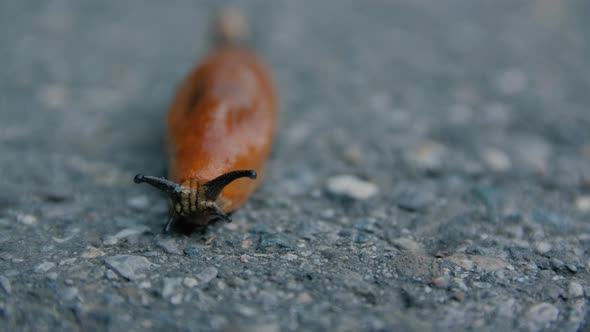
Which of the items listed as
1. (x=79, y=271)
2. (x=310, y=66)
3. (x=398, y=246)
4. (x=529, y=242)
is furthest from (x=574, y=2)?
(x=79, y=271)

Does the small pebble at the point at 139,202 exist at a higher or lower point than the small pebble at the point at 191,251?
higher

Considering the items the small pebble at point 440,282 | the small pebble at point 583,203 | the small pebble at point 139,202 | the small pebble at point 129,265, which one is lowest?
the small pebble at point 129,265

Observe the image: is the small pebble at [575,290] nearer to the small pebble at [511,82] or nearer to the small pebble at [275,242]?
the small pebble at [275,242]

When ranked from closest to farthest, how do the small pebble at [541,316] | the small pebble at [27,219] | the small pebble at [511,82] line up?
the small pebble at [541,316], the small pebble at [27,219], the small pebble at [511,82]

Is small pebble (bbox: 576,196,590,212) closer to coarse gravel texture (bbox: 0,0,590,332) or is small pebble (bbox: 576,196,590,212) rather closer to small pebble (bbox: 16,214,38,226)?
coarse gravel texture (bbox: 0,0,590,332)

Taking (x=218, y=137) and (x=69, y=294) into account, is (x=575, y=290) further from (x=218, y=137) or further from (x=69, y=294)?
(x=69, y=294)

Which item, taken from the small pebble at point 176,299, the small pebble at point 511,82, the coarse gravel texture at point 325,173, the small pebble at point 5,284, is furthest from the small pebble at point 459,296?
the small pebble at point 511,82

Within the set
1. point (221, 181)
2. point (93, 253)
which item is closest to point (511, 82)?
point (221, 181)
